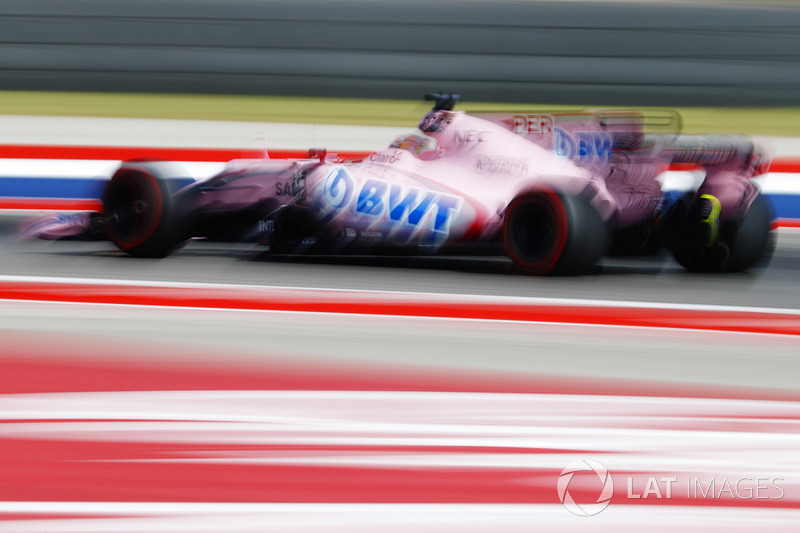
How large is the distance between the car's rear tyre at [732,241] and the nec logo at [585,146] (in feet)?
1.86

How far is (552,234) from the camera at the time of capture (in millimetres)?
5172

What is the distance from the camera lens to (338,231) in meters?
5.67

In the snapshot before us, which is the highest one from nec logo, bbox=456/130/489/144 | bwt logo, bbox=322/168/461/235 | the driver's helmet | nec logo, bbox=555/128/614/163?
nec logo, bbox=555/128/614/163

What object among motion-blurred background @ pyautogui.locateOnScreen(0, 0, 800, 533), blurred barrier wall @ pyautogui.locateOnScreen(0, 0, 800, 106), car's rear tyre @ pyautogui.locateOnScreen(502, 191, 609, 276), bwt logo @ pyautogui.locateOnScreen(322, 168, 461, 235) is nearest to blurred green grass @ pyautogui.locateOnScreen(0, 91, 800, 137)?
blurred barrier wall @ pyautogui.locateOnScreen(0, 0, 800, 106)

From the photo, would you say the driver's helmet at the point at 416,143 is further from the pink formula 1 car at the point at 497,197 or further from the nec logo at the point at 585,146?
the nec logo at the point at 585,146

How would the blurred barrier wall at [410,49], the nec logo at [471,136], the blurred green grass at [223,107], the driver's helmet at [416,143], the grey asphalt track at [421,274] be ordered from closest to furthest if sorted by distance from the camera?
1. the grey asphalt track at [421,274]
2. the nec logo at [471,136]
3. the driver's helmet at [416,143]
4. the blurred barrier wall at [410,49]
5. the blurred green grass at [223,107]

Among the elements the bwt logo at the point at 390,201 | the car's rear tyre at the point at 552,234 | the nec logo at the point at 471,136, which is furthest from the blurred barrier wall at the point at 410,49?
the car's rear tyre at the point at 552,234

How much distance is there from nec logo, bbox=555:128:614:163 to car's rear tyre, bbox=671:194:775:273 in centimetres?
57

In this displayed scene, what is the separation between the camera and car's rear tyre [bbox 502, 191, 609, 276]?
5.03 m

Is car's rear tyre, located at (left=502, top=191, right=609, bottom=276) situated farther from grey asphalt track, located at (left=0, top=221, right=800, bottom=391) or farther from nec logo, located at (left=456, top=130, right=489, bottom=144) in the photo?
nec logo, located at (left=456, top=130, right=489, bottom=144)

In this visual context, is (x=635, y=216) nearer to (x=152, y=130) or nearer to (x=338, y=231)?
(x=338, y=231)

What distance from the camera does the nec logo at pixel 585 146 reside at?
5473mm

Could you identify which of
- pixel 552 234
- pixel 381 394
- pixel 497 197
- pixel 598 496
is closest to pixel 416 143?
pixel 497 197

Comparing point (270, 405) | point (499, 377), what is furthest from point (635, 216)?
point (270, 405)
